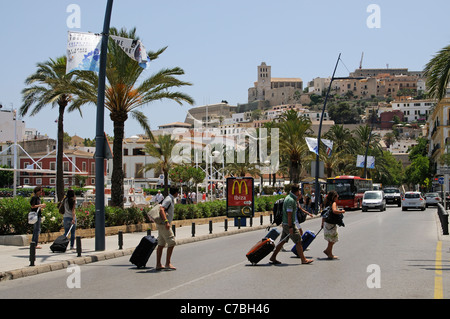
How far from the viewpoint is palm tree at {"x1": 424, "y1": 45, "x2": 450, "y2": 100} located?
17.4 meters

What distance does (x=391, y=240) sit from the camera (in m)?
19.9

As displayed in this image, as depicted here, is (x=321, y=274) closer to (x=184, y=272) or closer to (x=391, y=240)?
(x=184, y=272)

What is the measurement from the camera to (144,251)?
12.9 m

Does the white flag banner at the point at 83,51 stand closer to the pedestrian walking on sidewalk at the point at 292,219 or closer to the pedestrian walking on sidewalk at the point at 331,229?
the pedestrian walking on sidewalk at the point at 292,219

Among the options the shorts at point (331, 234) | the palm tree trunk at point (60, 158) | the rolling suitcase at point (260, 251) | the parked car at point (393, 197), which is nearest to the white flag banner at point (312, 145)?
the palm tree trunk at point (60, 158)

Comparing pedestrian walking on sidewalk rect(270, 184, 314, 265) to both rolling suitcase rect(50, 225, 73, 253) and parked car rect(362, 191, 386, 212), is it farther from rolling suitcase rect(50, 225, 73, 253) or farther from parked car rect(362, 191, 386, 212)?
parked car rect(362, 191, 386, 212)

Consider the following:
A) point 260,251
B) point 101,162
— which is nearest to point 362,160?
point 101,162

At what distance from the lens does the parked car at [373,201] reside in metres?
47.7

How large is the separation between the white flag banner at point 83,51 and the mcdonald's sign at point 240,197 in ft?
42.6

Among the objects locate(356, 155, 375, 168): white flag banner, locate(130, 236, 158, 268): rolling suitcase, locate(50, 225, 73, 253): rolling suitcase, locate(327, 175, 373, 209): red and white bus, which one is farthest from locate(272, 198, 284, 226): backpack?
locate(356, 155, 375, 168): white flag banner

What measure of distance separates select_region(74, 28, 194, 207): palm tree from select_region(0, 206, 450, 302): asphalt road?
366 inches

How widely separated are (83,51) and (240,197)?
1381 centimetres
